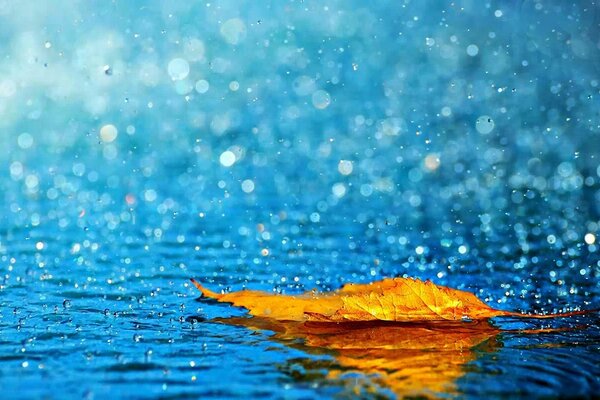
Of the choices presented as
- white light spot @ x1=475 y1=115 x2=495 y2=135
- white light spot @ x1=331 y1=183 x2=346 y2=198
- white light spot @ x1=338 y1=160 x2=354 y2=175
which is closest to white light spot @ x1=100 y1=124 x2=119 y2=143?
white light spot @ x1=338 y1=160 x2=354 y2=175

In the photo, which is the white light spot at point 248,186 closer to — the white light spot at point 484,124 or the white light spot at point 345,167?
the white light spot at point 345,167

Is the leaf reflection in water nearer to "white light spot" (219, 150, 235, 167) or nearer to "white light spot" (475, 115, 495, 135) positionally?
"white light spot" (219, 150, 235, 167)

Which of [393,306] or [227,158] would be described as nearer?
[393,306]

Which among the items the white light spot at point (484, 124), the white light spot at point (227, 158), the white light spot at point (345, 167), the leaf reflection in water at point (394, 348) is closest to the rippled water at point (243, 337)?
the leaf reflection in water at point (394, 348)

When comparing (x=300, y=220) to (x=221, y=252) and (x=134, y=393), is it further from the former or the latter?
(x=134, y=393)

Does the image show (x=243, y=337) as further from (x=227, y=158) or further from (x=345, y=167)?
(x=227, y=158)

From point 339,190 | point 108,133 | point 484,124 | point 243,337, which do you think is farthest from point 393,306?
point 108,133

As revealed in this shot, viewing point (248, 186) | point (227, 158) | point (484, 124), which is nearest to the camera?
point (248, 186)
